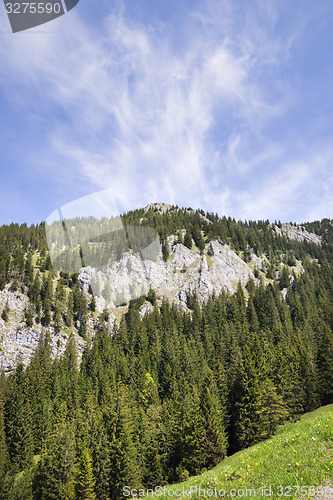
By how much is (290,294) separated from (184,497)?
152992 millimetres

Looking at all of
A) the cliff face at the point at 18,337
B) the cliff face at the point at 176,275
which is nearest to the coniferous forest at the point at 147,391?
the cliff face at the point at 18,337

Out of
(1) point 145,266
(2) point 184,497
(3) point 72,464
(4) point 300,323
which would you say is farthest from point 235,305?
(2) point 184,497

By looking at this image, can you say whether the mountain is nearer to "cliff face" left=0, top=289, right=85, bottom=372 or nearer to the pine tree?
"cliff face" left=0, top=289, right=85, bottom=372

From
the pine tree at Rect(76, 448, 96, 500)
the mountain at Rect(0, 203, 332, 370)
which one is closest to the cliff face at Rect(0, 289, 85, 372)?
the mountain at Rect(0, 203, 332, 370)
